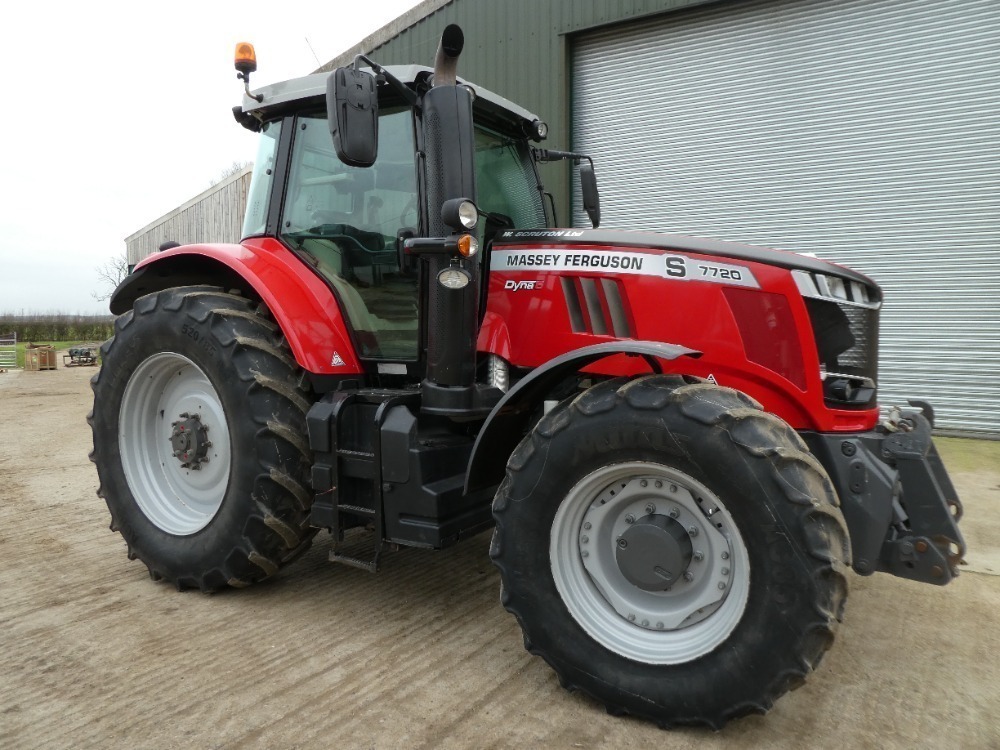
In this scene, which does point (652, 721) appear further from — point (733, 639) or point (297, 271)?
point (297, 271)

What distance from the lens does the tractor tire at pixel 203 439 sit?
3.13m

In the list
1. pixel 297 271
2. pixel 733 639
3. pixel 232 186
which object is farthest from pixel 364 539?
pixel 232 186

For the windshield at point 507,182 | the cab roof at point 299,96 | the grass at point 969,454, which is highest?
the cab roof at point 299,96

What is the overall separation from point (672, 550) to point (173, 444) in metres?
2.47

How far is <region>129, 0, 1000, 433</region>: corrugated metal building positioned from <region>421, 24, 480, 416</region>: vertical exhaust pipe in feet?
15.6

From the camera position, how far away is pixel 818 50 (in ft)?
24.0

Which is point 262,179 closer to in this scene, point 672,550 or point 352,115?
point 352,115

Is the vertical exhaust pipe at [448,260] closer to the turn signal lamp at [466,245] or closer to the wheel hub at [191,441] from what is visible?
the turn signal lamp at [466,245]

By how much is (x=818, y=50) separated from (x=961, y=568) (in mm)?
5478

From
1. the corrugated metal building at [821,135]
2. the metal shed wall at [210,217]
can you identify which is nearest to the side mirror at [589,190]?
the corrugated metal building at [821,135]

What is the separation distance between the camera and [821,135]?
7.38m

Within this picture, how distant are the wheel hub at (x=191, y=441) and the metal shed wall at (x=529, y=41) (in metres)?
5.21

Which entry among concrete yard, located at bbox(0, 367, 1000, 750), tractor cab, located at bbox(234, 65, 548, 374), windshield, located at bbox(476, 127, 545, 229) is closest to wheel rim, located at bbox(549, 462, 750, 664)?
concrete yard, located at bbox(0, 367, 1000, 750)

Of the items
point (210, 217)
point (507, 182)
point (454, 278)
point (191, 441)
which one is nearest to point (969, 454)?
point (507, 182)
